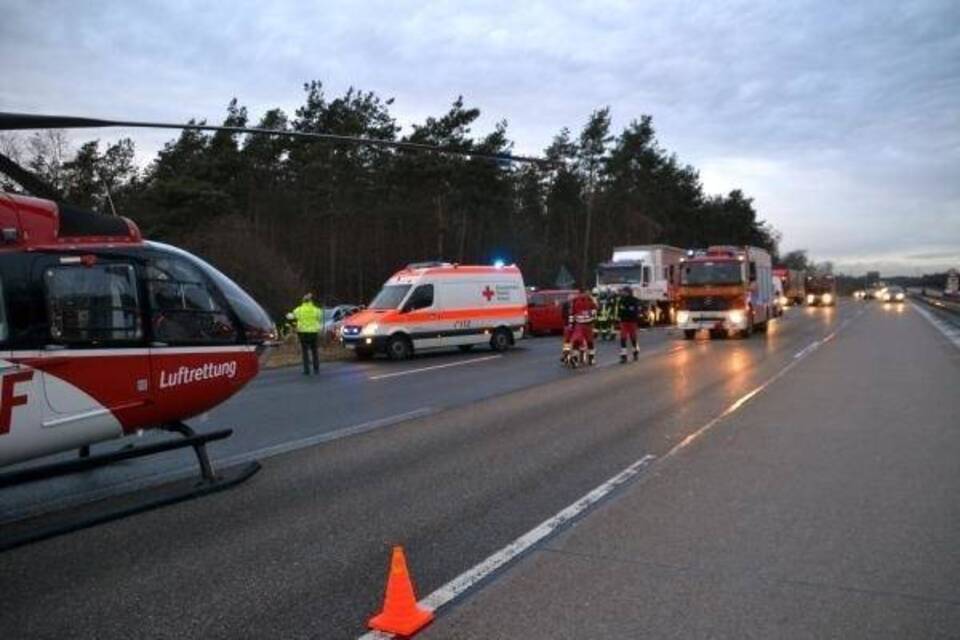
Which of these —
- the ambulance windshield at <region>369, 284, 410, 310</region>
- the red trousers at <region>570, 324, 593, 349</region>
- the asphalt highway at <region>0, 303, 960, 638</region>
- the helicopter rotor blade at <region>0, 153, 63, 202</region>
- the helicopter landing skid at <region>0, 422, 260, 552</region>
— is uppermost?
the helicopter rotor blade at <region>0, 153, 63, 202</region>

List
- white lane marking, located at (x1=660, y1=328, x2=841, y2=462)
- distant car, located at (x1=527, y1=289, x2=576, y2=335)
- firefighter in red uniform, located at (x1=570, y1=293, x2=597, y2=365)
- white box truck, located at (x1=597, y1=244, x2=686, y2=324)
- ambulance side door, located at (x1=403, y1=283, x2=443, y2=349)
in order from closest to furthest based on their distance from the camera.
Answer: white lane marking, located at (x1=660, y1=328, x2=841, y2=462), firefighter in red uniform, located at (x1=570, y1=293, x2=597, y2=365), ambulance side door, located at (x1=403, y1=283, x2=443, y2=349), distant car, located at (x1=527, y1=289, x2=576, y2=335), white box truck, located at (x1=597, y1=244, x2=686, y2=324)

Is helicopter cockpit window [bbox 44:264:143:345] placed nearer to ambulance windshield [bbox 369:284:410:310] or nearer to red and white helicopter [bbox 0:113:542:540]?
red and white helicopter [bbox 0:113:542:540]

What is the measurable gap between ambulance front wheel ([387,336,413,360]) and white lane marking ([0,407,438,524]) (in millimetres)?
10796

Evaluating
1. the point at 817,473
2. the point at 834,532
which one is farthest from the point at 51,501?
the point at 817,473

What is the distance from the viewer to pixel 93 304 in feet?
23.7

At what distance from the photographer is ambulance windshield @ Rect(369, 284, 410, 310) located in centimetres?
2339

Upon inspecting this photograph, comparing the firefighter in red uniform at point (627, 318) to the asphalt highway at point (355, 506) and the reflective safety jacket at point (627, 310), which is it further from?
the asphalt highway at point (355, 506)

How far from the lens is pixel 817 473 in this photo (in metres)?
8.48

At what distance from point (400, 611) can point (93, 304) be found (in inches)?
160

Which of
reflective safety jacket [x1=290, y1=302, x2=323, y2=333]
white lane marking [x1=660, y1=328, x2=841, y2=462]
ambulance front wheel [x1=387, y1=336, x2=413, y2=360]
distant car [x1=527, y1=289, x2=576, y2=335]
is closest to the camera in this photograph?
white lane marking [x1=660, y1=328, x2=841, y2=462]

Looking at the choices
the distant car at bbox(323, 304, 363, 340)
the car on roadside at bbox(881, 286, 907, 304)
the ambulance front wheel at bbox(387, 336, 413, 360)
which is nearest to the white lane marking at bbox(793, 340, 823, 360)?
the ambulance front wheel at bbox(387, 336, 413, 360)

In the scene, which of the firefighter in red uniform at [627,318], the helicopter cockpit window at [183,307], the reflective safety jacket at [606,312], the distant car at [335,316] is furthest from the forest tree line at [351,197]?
the helicopter cockpit window at [183,307]

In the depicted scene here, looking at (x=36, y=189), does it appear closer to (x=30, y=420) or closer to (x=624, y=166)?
(x=30, y=420)

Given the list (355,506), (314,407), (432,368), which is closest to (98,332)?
(355,506)
